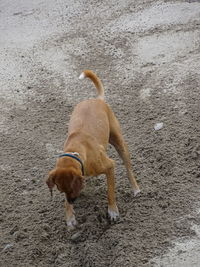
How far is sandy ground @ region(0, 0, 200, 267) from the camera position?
5.25 m

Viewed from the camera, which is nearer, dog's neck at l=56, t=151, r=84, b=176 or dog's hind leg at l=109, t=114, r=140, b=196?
dog's neck at l=56, t=151, r=84, b=176

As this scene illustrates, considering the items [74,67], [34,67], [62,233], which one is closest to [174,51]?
[74,67]

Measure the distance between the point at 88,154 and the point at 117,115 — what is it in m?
2.45

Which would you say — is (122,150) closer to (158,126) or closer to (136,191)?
(136,191)

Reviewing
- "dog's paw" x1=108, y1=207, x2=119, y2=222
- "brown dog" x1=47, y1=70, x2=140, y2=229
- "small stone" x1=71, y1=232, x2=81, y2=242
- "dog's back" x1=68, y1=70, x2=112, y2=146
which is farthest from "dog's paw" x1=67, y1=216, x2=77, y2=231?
"dog's back" x1=68, y1=70, x2=112, y2=146

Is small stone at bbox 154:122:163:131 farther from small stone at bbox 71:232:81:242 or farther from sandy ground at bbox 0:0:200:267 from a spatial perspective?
small stone at bbox 71:232:81:242

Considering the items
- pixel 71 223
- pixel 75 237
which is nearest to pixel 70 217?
pixel 71 223

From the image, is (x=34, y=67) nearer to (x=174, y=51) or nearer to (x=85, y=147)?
(x=174, y=51)

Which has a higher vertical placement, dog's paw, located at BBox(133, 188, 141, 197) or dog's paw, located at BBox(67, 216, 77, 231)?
dog's paw, located at BBox(67, 216, 77, 231)

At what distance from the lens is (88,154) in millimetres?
5273

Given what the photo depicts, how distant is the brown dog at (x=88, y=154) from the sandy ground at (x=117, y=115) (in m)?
0.34

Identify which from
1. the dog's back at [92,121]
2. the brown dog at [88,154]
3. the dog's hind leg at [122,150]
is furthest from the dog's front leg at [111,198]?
the dog's hind leg at [122,150]

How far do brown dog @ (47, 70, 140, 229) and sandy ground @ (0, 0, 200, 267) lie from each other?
1.13ft

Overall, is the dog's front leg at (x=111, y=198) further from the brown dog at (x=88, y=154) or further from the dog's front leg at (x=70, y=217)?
the dog's front leg at (x=70, y=217)
